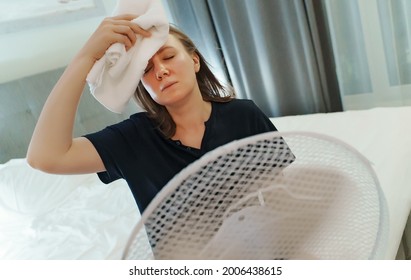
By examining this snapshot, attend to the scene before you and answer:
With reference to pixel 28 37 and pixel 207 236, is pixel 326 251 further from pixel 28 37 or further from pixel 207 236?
pixel 28 37

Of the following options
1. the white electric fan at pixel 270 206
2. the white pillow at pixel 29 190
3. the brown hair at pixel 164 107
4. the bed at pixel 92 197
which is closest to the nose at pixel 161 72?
the brown hair at pixel 164 107

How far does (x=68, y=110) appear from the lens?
1.87 ft

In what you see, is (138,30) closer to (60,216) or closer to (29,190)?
(60,216)

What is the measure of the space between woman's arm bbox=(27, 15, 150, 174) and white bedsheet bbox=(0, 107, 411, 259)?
24.4 inches

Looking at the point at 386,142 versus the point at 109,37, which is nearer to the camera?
the point at 109,37

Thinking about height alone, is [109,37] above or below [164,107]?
above

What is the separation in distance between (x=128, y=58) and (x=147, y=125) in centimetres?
17

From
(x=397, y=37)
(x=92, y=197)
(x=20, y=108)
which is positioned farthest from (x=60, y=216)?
(x=397, y=37)

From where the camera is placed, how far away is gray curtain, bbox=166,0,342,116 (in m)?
1.83

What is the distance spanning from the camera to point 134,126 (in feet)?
2.38

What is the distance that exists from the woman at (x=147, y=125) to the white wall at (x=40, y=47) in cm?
138

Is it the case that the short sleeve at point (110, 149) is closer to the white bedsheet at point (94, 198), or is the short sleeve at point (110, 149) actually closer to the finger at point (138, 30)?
the finger at point (138, 30)

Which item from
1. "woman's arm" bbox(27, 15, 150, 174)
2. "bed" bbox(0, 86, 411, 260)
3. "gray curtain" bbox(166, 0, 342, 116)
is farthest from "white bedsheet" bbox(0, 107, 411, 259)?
"woman's arm" bbox(27, 15, 150, 174)

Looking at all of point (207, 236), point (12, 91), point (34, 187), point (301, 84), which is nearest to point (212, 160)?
point (207, 236)
